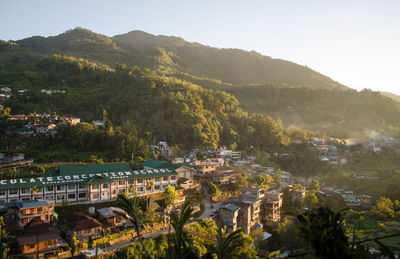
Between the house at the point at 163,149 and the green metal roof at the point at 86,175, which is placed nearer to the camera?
the green metal roof at the point at 86,175

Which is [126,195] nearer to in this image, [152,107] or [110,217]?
[110,217]

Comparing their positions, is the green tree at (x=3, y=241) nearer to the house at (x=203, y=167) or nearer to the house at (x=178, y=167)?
the house at (x=178, y=167)

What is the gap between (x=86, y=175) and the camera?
20109 millimetres

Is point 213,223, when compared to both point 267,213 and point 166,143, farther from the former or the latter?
point 166,143

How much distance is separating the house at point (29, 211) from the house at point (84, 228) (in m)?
1.18

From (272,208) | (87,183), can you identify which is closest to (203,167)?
(272,208)

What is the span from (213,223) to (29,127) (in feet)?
75.4

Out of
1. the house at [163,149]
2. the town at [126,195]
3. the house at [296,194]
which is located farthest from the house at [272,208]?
the house at [163,149]

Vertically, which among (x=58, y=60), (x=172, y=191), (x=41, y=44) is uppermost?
(x=41, y=44)

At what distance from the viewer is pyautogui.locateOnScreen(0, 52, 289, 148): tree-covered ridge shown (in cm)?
3828

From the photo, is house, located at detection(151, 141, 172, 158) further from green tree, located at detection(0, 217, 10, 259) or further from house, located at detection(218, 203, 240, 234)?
green tree, located at detection(0, 217, 10, 259)

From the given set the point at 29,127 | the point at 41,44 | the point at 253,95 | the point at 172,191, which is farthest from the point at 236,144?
the point at 41,44

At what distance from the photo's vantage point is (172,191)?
65.1ft

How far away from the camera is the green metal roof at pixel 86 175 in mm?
17500
